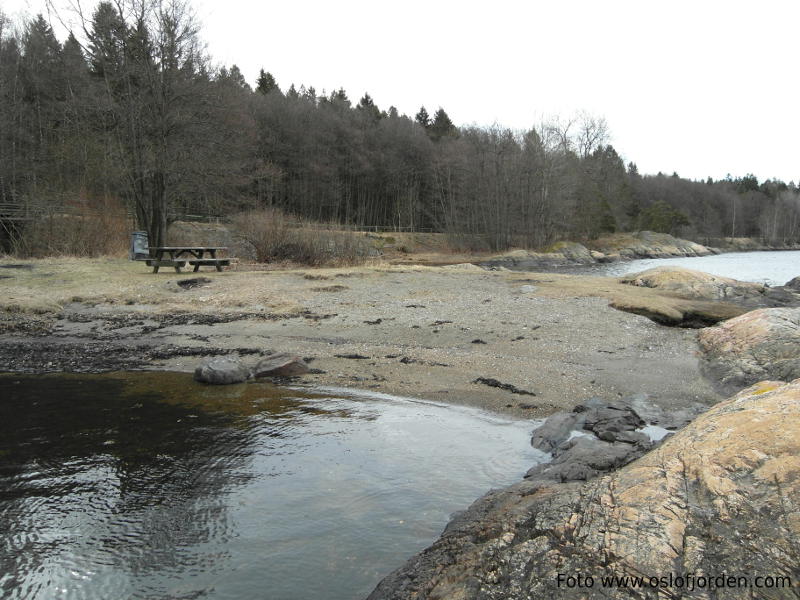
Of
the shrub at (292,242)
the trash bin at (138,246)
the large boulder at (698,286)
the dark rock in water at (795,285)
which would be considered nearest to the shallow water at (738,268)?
the dark rock in water at (795,285)

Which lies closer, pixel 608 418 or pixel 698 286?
pixel 608 418

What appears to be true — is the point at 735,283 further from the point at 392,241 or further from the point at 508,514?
the point at 392,241

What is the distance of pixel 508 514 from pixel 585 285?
45.7 feet

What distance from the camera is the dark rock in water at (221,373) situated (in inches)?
301

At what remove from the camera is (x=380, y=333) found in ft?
34.9

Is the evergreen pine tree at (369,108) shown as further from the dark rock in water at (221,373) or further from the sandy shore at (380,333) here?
the dark rock in water at (221,373)

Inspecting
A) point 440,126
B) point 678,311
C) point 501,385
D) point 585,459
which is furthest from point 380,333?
point 440,126

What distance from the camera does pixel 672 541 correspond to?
271cm

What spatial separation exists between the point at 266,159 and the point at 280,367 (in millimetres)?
43795

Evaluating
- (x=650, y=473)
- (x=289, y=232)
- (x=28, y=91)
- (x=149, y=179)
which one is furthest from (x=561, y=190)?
(x=650, y=473)

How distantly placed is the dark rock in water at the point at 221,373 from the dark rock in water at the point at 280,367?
0.22 m

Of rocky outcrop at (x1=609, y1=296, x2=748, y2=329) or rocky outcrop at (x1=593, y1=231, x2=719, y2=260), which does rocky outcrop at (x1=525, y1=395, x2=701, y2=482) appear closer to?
rocky outcrop at (x1=609, y1=296, x2=748, y2=329)

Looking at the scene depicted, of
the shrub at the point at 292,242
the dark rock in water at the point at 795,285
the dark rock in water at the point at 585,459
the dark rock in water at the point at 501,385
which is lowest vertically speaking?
the dark rock in water at the point at 501,385

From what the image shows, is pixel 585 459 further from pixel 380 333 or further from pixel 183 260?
pixel 183 260
